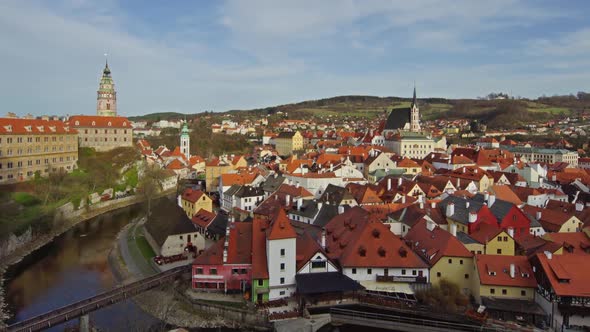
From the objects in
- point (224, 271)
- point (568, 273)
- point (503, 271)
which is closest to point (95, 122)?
point (224, 271)

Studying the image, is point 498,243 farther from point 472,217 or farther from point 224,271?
point 224,271

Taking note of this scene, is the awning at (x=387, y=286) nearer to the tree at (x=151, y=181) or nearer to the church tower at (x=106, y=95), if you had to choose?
the tree at (x=151, y=181)

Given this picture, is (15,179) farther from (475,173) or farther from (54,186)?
(475,173)

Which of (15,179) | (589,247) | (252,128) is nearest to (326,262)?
(589,247)

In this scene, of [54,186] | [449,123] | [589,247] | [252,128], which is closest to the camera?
[589,247]

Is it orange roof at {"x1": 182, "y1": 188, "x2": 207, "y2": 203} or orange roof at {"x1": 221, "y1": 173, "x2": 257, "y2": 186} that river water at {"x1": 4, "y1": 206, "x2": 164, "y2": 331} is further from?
orange roof at {"x1": 221, "y1": 173, "x2": 257, "y2": 186}

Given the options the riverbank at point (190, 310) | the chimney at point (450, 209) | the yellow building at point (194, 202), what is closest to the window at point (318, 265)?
the riverbank at point (190, 310)


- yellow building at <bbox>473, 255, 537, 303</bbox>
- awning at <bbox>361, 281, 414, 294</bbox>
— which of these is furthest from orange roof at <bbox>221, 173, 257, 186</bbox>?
yellow building at <bbox>473, 255, 537, 303</bbox>
